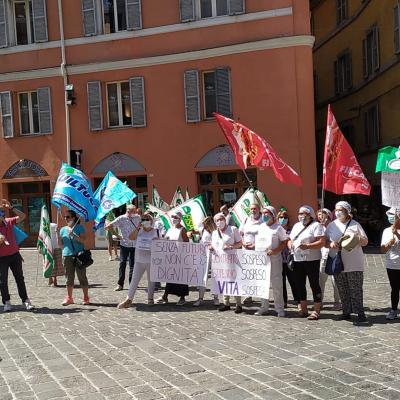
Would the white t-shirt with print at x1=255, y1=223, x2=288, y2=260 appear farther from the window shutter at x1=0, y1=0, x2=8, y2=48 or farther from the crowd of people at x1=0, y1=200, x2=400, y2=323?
the window shutter at x1=0, y1=0, x2=8, y2=48

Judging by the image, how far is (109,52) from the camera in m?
22.7

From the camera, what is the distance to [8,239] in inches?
398

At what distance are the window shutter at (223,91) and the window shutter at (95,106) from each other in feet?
15.2

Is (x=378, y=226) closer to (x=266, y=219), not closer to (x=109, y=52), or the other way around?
(x=109, y=52)

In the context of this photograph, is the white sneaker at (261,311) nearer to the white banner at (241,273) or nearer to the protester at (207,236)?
the white banner at (241,273)

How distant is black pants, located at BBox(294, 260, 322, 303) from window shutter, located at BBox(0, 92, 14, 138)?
57.3 ft

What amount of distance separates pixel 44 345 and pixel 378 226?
17.1 m

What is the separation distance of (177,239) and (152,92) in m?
12.5

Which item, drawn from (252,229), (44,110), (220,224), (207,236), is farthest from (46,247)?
(44,110)

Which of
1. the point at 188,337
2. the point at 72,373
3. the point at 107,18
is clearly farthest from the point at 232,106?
the point at 72,373

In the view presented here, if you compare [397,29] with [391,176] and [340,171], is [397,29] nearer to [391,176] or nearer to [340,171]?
[340,171]

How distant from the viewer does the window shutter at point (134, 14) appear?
22.2 metres

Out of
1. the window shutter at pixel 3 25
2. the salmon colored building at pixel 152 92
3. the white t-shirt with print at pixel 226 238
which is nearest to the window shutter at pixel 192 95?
the salmon colored building at pixel 152 92

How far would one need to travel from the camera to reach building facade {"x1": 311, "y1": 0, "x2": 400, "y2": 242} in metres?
23.2
